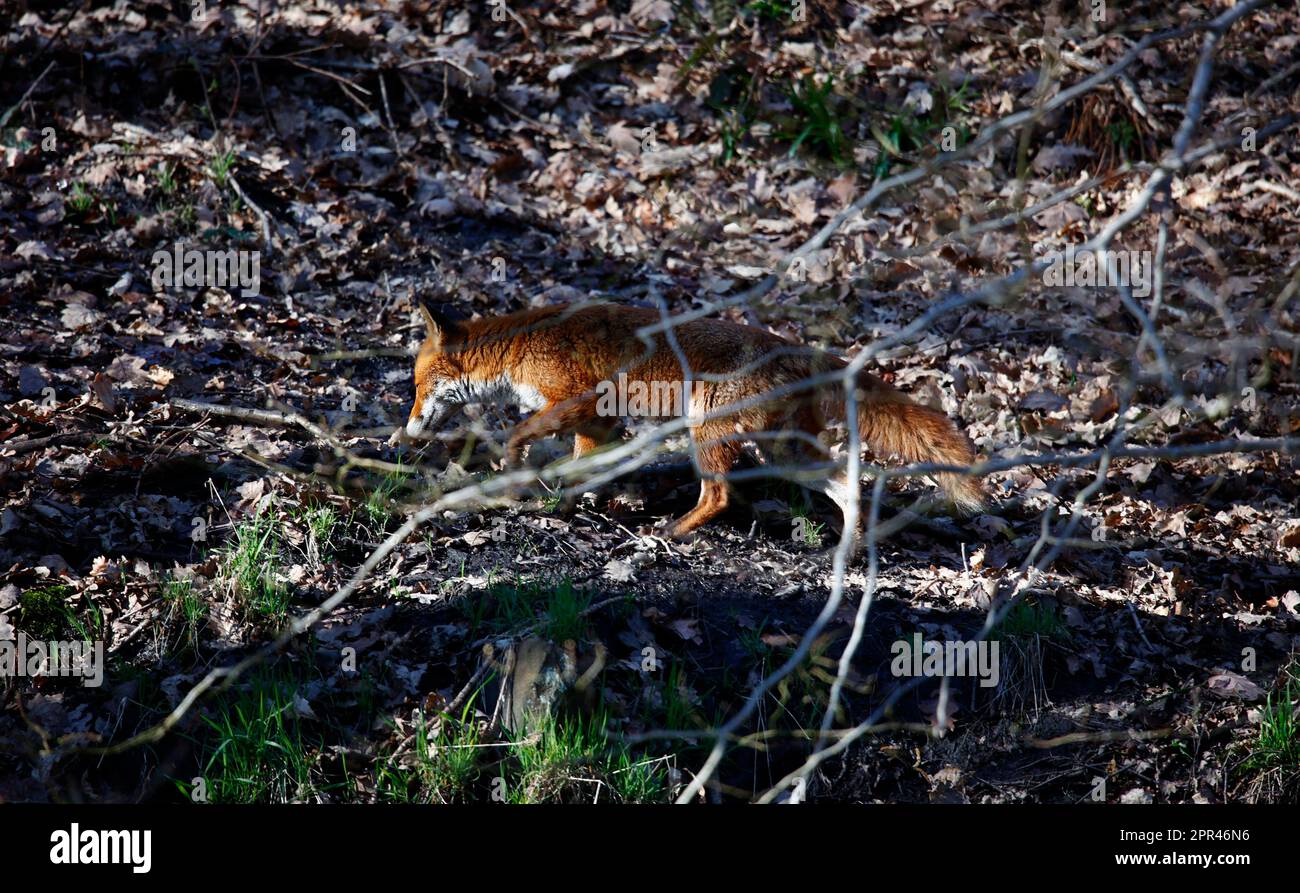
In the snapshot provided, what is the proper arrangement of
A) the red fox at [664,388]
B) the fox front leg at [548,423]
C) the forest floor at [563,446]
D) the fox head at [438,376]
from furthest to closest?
the fox head at [438,376] → the fox front leg at [548,423] → the red fox at [664,388] → the forest floor at [563,446]

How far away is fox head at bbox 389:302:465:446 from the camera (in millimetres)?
6938

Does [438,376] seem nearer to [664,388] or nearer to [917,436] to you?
[664,388]

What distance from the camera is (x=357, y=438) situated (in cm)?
677

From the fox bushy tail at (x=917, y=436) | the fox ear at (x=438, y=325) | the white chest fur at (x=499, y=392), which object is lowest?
the fox bushy tail at (x=917, y=436)

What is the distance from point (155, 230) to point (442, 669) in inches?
219

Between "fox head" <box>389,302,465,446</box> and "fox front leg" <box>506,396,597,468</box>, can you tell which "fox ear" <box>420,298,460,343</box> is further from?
"fox front leg" <box>506,396,597,468</box>

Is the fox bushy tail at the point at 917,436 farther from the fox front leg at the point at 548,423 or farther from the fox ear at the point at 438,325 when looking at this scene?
the fox ear at the point at 438,325

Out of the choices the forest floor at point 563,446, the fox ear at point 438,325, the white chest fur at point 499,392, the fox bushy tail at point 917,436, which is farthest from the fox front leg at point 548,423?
the fox bushy tail at point 917,436

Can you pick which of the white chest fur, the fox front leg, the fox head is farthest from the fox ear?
the fox front leg

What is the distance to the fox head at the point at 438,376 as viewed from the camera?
6938 mm

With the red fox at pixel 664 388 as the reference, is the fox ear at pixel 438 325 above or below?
above

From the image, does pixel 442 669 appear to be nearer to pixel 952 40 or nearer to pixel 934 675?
pixel 934 675

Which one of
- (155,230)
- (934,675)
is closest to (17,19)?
(155,230)

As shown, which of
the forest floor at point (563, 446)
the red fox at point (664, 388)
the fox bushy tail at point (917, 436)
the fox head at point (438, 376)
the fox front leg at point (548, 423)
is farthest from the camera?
the fox head at point (438, 376)
